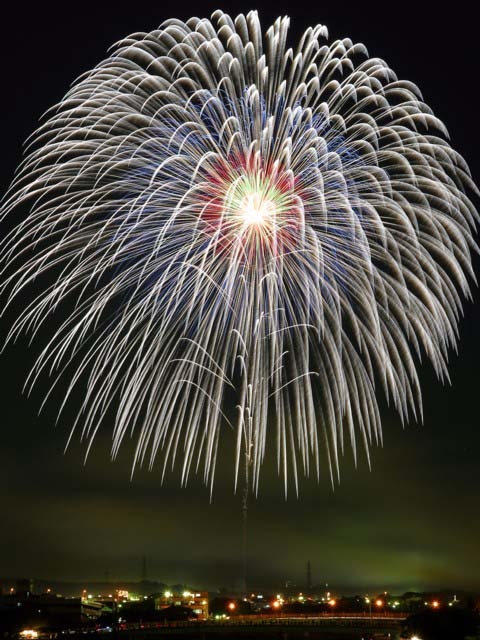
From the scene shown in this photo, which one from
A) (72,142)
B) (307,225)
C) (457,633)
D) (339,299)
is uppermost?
(72,142)

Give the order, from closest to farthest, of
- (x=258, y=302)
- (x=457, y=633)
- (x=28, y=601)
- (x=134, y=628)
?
(x=258, y=302) < (x=457, y=633) < (x=134, y=628) < (x=28, y=601)

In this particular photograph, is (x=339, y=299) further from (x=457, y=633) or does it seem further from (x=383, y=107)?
(x=457, y=633)

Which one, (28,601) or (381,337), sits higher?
(28,601)

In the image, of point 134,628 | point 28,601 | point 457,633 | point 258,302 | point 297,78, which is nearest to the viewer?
point 297,78

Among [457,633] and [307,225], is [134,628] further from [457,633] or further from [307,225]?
[307,225]

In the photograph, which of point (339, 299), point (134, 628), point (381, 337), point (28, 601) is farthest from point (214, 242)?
point (28, 601)

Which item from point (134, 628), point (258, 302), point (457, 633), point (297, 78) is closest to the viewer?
point (297, 78)

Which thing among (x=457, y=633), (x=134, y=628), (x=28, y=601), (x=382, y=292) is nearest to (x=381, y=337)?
(x=382, y=292)

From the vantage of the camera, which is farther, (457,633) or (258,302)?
(457,633)

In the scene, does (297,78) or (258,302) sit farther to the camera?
(258,302)
